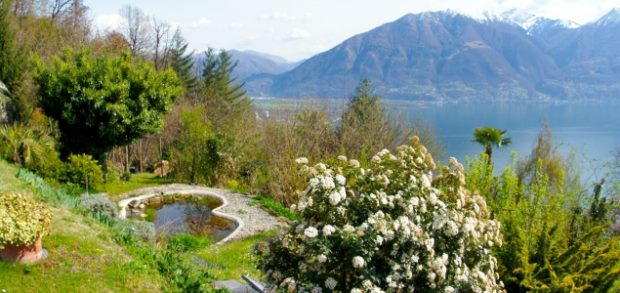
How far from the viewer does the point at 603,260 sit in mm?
5270

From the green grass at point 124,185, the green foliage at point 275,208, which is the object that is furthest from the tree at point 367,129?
the green grass at point 124,185

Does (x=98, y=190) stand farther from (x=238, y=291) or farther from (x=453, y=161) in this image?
(x=453, y=161)

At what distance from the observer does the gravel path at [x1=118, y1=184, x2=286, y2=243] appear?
11180 mm

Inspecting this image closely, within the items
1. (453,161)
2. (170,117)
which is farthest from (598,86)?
(453,161)

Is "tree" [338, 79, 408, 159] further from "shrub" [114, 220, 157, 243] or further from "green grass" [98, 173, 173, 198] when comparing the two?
"green grass" [98, 173, 173, 198]

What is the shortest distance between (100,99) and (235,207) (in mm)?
4738

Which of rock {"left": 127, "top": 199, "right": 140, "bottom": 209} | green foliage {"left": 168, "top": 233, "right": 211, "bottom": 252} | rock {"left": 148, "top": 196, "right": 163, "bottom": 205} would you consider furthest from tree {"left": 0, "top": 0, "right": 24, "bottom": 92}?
green foliage {"left": 168, "top": 233, "right": 211, "bottom": 252}

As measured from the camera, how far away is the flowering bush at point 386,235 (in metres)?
4.12

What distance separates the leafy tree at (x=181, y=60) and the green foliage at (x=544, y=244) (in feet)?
111

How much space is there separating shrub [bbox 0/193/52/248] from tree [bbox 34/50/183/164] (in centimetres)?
845

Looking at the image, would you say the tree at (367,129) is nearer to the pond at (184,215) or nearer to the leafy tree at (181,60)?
the pond at (184,215)

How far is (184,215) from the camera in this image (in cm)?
1230

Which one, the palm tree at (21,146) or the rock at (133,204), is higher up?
the palm tree at (21,146)

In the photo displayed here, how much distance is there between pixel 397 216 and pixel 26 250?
422 cm
